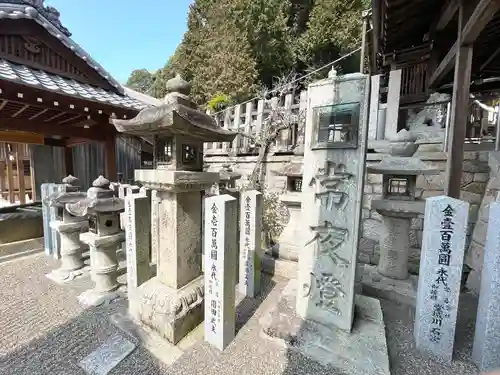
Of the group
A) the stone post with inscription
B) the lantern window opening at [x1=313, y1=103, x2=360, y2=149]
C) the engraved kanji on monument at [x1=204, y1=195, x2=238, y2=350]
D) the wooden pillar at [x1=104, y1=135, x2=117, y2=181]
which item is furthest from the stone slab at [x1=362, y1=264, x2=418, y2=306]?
the wooden pillar at [x1=104, y1=135, x2=117, y2=181]

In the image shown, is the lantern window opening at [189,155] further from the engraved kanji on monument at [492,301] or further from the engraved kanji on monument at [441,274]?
the engraved kanji on monument at [492,301]

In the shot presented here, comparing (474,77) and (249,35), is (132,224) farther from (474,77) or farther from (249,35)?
(249,35)

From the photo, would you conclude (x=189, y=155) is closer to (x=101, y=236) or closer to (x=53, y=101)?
(x=101, y=236)

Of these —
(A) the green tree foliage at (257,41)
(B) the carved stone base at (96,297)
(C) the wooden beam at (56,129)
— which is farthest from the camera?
(A) the green tree foliage at (257,41)

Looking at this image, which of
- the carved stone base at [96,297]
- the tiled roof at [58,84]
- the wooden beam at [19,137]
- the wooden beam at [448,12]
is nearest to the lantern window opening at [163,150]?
the carved stone base at [96,297]

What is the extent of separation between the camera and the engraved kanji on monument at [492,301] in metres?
2.30

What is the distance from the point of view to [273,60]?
1402 cm

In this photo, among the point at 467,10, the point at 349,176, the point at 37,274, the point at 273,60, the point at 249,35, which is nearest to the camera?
the point at 349,176

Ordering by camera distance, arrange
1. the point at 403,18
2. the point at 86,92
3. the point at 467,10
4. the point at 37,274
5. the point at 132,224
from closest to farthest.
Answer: the point at 132,224 < the point at 467,10 < the point at 37,274 < the point at 86,92 < the point at 403,18

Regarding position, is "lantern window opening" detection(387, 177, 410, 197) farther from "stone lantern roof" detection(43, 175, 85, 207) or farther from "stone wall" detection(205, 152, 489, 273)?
"stone lantern roof" detection(43, 175, 85, 207)

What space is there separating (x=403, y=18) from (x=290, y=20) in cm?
1137

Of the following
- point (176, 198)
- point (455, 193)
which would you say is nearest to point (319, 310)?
point (176, 198)

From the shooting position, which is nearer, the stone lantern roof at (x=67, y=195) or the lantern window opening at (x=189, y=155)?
the lantern window opening at (x=189, y=155)

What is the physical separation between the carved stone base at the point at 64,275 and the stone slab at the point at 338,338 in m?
3.61
